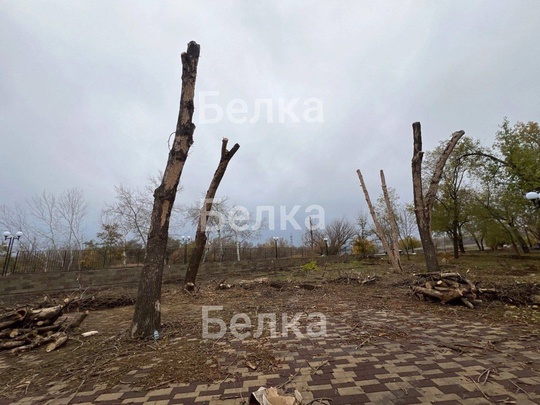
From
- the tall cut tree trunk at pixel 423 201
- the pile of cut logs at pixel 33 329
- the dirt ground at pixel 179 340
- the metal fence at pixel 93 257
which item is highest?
the tall cut tree trunk at pixel 423 201

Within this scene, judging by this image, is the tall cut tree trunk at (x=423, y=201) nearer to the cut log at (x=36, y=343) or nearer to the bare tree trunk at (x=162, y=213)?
the bare tree trunk at (x=162, y=213)

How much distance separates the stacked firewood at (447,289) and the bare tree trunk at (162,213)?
5478 millimetres

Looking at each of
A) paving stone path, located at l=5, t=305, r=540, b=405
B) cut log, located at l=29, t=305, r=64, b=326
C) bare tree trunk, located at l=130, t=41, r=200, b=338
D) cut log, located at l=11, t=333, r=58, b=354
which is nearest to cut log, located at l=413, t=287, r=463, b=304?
paving stone path, located at l=5, t=305, r=540, b=405

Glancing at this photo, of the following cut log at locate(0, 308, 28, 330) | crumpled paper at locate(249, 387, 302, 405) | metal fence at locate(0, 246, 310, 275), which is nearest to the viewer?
crumpled paper at locate(249, 387, 302, 405)

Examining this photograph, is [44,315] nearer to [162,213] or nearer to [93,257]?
[162,213]

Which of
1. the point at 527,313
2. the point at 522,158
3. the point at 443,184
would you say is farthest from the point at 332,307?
the point at 443,184

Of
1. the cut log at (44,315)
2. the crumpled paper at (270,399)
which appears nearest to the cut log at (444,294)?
the crumpled paper at (270,399)

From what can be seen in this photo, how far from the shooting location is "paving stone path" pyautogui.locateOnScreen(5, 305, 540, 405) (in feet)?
7.00

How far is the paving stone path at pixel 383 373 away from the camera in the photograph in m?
2.13

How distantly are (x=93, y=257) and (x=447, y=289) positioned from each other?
1555 cm

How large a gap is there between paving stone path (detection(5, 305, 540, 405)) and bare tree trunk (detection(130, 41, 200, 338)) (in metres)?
1.20

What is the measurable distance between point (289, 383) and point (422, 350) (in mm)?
1657

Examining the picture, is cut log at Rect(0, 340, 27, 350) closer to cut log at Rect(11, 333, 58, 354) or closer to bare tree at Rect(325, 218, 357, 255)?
cut log at Rect(11, 333, 58, 354)

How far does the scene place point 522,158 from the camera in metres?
13.9
